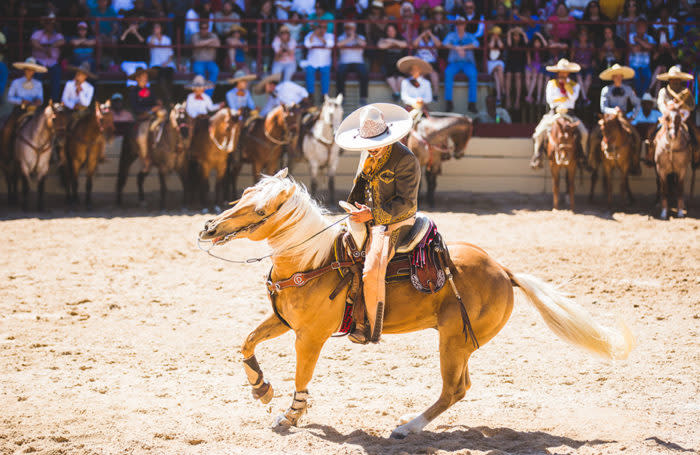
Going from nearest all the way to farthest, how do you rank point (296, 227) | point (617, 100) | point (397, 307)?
point (296, 227) < point (397, 307) < point (617, 100)

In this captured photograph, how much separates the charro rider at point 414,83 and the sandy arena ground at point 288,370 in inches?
214

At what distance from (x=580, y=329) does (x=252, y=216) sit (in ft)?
7.44

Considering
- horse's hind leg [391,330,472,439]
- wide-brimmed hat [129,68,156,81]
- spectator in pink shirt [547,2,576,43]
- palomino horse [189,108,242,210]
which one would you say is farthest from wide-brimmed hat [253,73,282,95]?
horse's hind leg [391,330,472,439]

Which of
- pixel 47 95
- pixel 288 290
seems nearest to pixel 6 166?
pixel 47 95

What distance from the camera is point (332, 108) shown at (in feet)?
47.4

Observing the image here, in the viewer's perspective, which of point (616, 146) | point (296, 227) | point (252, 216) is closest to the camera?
point (252, 216)

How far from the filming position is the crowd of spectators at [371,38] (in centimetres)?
1595

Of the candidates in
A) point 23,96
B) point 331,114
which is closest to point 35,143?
point 23,96

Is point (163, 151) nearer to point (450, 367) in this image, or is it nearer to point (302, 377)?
point (302, 377)

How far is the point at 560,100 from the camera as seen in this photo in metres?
14.3

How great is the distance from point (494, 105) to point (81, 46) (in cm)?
912

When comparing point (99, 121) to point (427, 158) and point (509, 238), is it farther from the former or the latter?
point (509, 238)

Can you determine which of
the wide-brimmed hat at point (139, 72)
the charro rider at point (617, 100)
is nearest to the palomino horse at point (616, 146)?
the charro rider at point (617, 100)

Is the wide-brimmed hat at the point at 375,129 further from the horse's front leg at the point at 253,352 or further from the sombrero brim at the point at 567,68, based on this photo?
the sombrero brim at the point at 567,68
